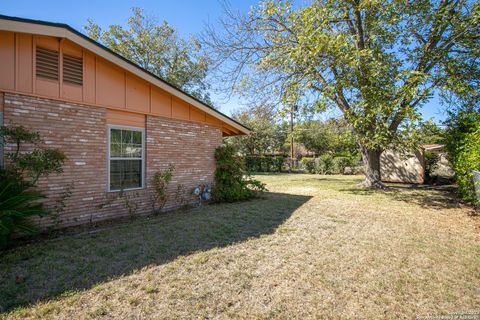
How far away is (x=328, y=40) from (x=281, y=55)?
1966 mm

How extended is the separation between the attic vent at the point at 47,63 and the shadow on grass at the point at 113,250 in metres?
3.36

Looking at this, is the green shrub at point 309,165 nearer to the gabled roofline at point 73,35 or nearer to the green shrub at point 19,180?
the gabled roofline at point 73,35

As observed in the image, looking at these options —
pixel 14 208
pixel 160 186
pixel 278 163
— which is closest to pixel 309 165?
pixel 278 163

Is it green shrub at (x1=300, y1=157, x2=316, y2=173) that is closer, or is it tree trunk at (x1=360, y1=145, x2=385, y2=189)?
tree trunk at (x1=360, y1=145, x2=385, y2=189)

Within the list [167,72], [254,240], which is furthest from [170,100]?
[167,72]

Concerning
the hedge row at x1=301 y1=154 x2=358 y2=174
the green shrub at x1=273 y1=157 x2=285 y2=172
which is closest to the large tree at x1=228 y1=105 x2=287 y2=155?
the green shrub at x1=273 y1=157 x2=285 y2=172

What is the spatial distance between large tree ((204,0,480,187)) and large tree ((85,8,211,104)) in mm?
9387

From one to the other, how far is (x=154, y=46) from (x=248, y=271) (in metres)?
21.8

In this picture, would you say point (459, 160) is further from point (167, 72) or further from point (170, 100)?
point (167, 72)

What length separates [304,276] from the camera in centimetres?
331

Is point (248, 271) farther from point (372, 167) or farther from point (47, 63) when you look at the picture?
point (372, 167)

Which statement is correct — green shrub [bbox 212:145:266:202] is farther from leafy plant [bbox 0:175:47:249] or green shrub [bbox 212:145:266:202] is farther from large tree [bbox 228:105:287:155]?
large tree [bbox 228:105:287:155]

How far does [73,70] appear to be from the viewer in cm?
539

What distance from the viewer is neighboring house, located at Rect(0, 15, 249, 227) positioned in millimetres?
4703
